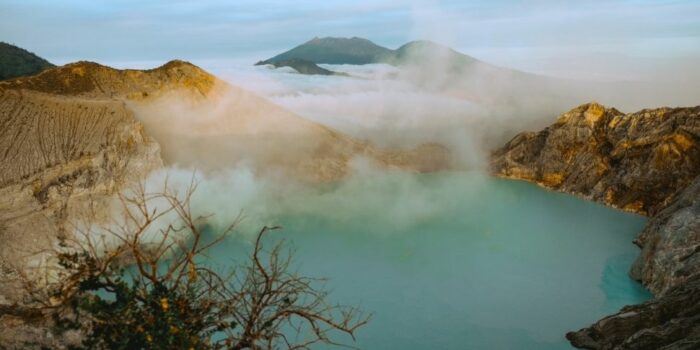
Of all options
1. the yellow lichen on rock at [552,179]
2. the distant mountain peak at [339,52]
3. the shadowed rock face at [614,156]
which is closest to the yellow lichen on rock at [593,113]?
the shadowed rock face at [614,156]

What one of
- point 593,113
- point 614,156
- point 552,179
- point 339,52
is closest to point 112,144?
point 552,179

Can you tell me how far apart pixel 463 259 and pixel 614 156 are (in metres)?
18.8

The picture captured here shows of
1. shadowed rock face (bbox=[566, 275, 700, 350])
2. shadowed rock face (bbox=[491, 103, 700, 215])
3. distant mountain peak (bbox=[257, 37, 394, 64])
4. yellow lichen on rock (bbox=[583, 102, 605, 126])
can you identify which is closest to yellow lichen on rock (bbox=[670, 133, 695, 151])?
shadowed rock face (bbox=[491, 103, 700, 215])

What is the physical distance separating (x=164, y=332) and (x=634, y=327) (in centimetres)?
1317

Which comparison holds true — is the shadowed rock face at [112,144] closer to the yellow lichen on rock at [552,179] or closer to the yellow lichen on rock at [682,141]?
the yellow lichen on rock at [552,179]

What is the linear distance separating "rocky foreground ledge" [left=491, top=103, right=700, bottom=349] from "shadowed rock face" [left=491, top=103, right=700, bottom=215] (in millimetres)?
58

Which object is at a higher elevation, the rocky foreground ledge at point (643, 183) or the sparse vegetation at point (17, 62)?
the sparse vegetation at point (17, 62)

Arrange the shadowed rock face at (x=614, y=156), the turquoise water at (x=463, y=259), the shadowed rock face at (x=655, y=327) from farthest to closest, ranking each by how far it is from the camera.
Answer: the shadowed rock face at (x=614, y=156) → the turquoise water at (x=463, y=259) → the shadowed rock face at (x=655, y=327)

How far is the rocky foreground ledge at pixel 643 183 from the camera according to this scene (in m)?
14.1

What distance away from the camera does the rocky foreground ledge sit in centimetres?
1409

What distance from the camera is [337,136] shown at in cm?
5003

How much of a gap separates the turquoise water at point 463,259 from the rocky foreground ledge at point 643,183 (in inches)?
50.7

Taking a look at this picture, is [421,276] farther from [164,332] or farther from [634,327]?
[164,332]

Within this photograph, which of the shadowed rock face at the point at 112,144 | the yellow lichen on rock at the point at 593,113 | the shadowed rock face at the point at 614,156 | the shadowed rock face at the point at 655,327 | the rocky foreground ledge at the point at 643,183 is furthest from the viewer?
the yellow lichen on rock at the point at 593,113
